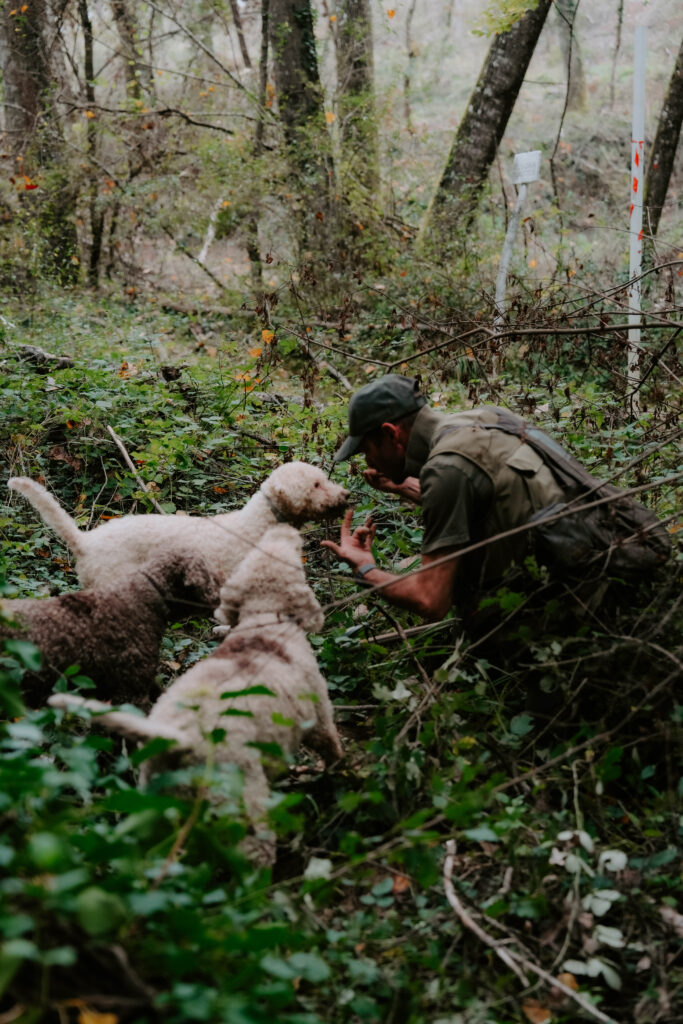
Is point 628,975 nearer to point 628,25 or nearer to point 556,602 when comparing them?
point 556,602

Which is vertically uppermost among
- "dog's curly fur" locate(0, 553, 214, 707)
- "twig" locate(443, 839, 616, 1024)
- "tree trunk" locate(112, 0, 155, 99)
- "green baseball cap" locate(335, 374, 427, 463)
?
"tree trunk" locate(112, 0, 155, 99)

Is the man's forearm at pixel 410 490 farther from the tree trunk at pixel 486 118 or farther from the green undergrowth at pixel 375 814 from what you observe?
the tree trunk at pixel 486 118

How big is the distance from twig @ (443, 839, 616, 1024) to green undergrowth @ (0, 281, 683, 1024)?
14 mm

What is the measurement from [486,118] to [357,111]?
1.81 m

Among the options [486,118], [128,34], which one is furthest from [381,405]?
[128,34]

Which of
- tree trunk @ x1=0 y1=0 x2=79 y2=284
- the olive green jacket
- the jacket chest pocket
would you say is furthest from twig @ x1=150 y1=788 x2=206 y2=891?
tree trunk @ x1=0 y1=0 x2=79 y2=284

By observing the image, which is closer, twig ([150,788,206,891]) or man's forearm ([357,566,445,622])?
twig ([150,788,206,891])

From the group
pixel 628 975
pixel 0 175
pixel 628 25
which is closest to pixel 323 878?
pixel 628 975

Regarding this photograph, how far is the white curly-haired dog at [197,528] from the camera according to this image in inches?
161

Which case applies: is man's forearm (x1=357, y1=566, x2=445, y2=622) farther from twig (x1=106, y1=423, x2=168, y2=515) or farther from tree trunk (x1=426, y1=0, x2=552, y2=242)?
tree trunk (x1=426, y1=0, x2=552, y2=242)

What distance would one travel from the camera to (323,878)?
228 cm

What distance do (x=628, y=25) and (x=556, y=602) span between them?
1081 inches

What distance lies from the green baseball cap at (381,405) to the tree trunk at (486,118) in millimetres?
7405

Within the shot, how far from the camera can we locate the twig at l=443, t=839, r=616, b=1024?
2.33 m
